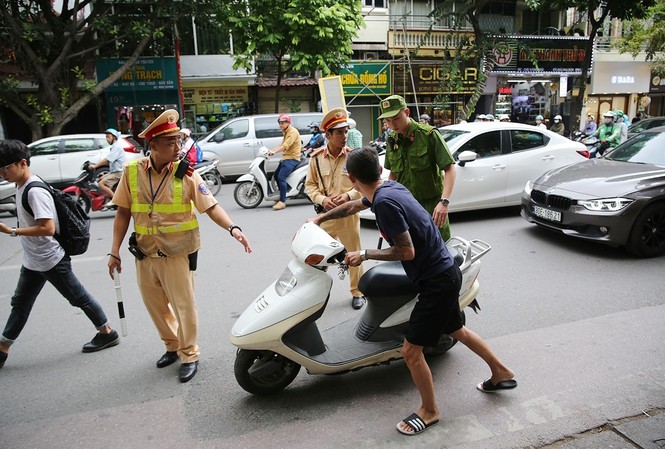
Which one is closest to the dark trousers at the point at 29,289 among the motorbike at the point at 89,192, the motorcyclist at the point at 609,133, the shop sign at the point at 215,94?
the motorbike at the point at 89,192

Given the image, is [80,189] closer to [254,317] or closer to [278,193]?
[278,193]

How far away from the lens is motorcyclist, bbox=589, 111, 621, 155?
36.4ft

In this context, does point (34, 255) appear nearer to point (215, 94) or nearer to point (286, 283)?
point (286, 283)

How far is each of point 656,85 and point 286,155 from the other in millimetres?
23453

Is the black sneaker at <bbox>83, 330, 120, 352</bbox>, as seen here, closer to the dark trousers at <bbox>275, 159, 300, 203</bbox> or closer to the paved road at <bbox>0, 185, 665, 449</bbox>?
the paved road at <bbox>0, 185, 665, 449</bbox>

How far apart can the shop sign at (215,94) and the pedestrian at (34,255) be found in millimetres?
16160

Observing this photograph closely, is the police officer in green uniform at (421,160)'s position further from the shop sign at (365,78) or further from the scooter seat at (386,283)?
the shop sign at (365,78)

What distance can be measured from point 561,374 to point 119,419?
111 inches

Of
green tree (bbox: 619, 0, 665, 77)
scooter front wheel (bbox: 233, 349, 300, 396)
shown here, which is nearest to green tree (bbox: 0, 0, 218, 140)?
scooter front wheel (bbox: 233, 349, 300, 396)

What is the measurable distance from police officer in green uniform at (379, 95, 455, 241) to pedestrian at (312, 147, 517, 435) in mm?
1178

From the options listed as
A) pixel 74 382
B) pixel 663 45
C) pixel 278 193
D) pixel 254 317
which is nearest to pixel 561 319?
pixel 254 317

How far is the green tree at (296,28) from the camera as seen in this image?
49.9 feet

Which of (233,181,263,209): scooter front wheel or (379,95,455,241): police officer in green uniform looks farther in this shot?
(233,181,263,209): scooter front wheel

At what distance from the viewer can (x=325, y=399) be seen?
312cm
